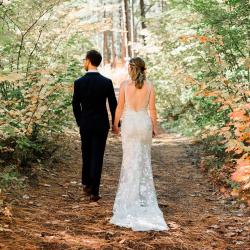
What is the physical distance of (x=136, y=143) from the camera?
20.9ft

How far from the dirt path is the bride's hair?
1911 mm

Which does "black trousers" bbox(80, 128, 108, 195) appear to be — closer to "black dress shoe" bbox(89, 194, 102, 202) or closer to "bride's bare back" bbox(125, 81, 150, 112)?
"black dress shoe" bbox(89, 194, 102, 202)

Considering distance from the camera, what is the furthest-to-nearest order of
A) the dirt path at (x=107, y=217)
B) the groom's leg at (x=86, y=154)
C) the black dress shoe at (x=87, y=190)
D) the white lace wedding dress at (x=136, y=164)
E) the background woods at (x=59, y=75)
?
1. the background woods at (x=59, y=75)
2. the black dress shoe at (x=87, y=190)
3. the groom's leg at (x=86, y=154)
4. the white lace wedding dress at (x=136, y=164)
5. the dirt path at (x=107, y=217)

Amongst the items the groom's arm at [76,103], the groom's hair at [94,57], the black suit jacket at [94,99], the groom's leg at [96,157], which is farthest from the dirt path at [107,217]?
the groom's hair at [94,57]

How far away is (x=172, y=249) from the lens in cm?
502

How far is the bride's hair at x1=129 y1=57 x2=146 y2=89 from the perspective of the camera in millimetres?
6066

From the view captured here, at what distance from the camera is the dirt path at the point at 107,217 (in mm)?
5109

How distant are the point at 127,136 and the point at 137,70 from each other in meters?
0.98

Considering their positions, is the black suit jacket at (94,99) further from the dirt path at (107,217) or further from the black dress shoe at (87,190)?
the dirt path at (107,217)

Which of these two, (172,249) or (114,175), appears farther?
(114,175)

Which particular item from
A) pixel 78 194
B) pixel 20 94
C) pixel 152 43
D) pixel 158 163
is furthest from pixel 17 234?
pixel 152 43

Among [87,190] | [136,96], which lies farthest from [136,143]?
Answer: [87,190]

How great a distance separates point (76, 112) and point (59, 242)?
2518 millimetres

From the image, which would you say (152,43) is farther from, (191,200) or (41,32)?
(191,200)
